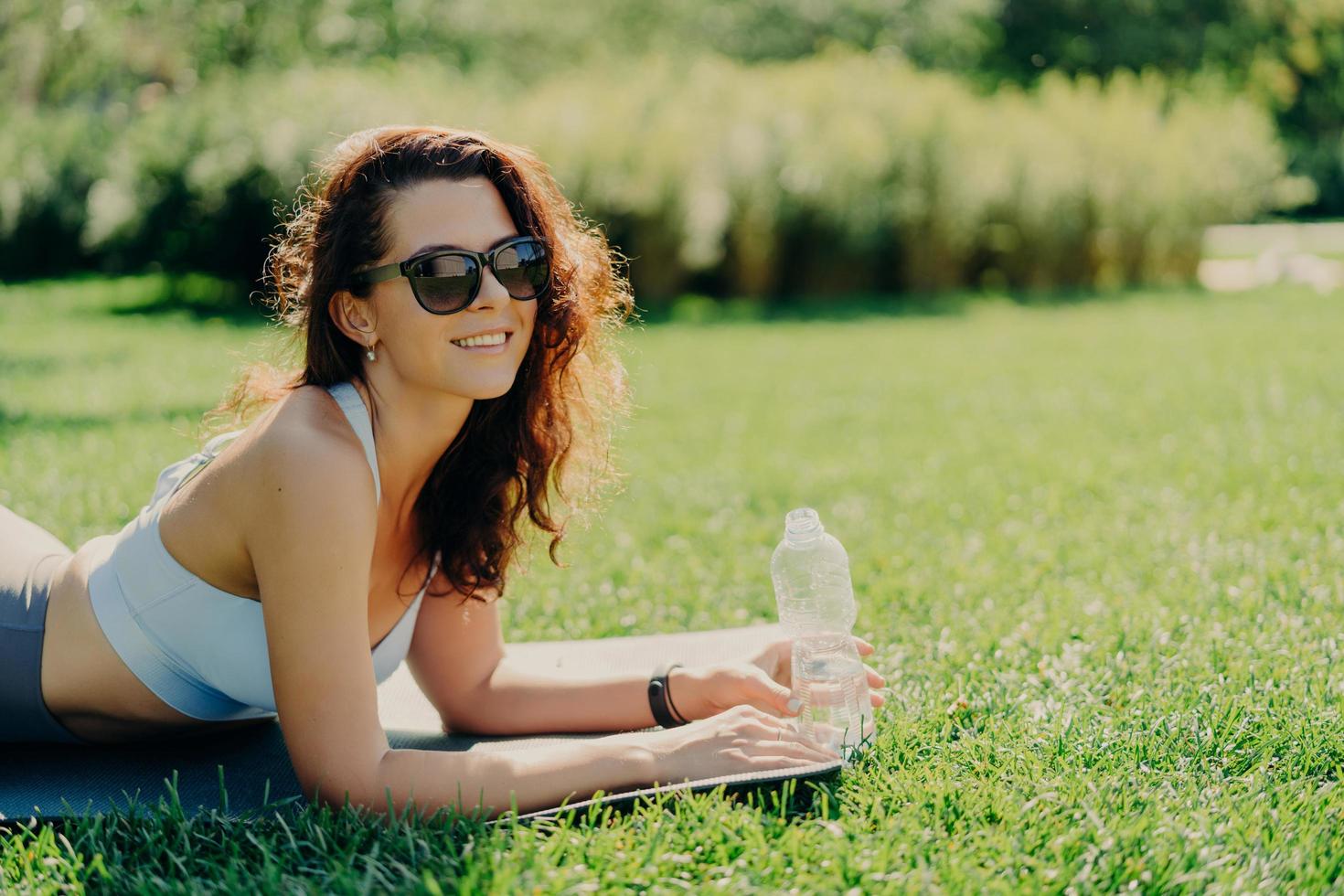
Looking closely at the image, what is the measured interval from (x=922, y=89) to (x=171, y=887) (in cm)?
1547

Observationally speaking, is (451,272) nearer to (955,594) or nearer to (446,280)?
(446,280)

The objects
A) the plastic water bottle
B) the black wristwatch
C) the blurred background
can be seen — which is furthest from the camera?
the blurred background

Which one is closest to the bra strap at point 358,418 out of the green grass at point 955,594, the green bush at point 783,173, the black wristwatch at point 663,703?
the green grass at point 955,594

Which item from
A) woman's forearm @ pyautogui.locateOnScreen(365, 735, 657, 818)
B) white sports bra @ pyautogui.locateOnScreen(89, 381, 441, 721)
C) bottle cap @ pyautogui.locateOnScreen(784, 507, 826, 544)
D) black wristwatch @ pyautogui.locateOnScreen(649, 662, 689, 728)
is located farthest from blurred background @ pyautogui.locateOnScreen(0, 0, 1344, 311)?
woman's forearm @ pyautogui.locateOnScreen(365, 735, 657, 818)

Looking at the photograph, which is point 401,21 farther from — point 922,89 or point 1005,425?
point 1005,425

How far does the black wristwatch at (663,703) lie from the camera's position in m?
3.29

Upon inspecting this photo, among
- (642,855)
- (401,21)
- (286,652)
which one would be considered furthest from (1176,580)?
(401,21)

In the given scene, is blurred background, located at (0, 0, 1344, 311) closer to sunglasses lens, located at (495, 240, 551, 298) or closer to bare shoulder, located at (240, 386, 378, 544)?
sunglasses lens, located at (495, 240, 551, 298)

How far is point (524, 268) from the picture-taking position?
2.86 metres

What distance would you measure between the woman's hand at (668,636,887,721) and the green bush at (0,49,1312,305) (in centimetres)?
1123

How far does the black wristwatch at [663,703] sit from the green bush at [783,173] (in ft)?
36.9

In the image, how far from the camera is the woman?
2600mm

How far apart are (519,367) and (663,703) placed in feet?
3.08

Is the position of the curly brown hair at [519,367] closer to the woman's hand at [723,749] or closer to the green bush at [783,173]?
the woman's hand at [723,749]
